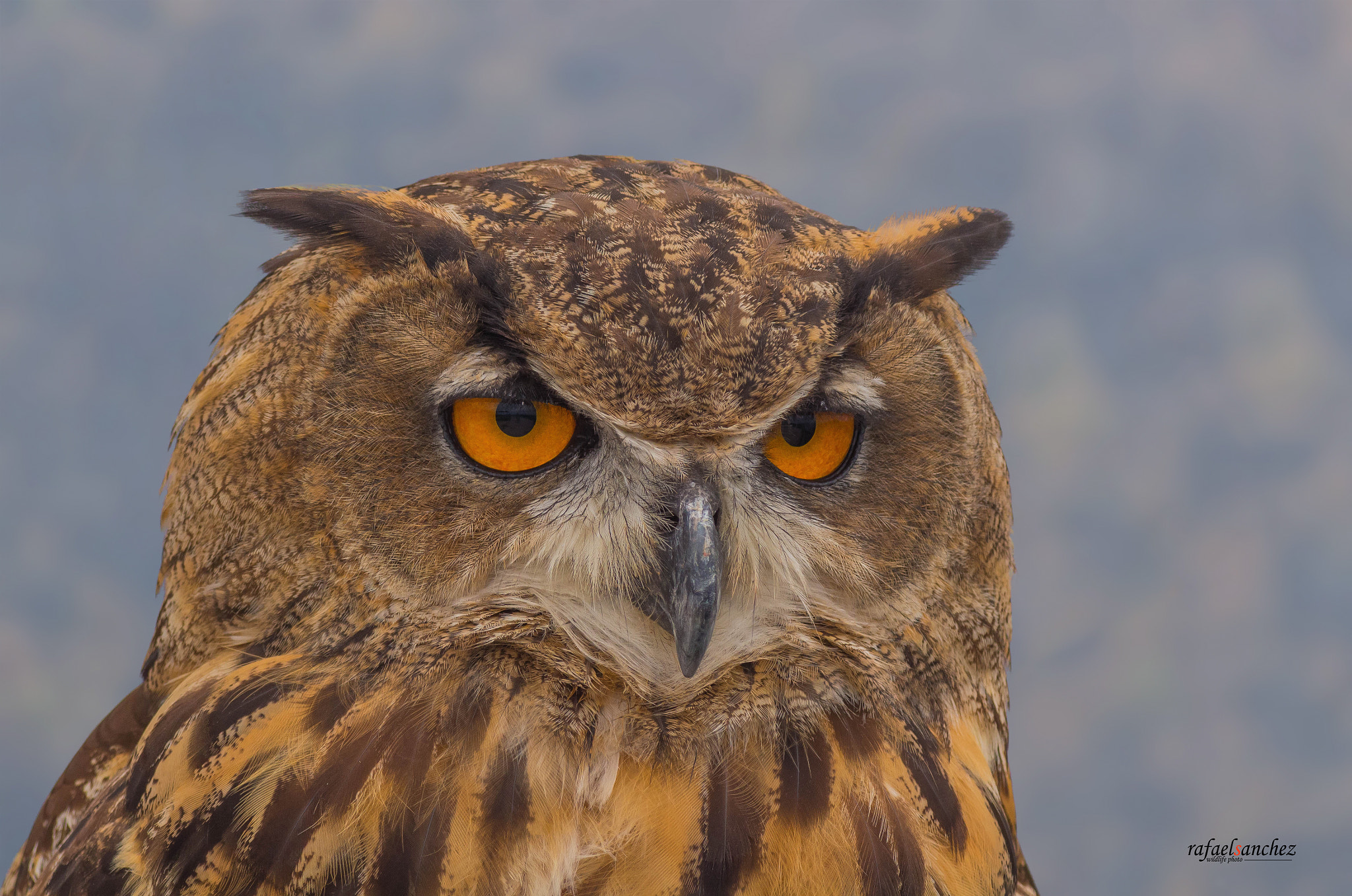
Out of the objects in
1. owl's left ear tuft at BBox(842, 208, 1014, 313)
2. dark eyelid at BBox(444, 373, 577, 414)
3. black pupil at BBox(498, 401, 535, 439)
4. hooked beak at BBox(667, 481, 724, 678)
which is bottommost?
hooked beak at BBox(667, 481, 724, 678)

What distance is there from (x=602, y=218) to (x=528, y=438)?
0.23m

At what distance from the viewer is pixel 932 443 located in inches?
47.2

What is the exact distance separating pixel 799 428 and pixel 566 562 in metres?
0.27

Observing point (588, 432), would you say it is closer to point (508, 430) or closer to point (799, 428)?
point (508, 430)

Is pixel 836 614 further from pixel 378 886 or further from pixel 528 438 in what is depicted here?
pixel 378 886

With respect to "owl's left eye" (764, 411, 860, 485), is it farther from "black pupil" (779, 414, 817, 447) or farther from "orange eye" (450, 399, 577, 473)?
"orange eye" (450, 399, 577, 473)

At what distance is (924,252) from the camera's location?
47.4 inches

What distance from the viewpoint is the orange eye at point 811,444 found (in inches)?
43.4

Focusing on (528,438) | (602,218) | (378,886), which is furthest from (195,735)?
(602,218)

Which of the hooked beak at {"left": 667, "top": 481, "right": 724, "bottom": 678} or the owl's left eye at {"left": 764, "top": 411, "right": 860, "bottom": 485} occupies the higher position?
the owl's left eye at {"left": 764, "top": 411, "right": 860, "bottom": 485}

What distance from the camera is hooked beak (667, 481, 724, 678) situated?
1012 millimetres

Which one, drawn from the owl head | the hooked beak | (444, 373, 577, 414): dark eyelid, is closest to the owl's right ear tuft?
the owl head

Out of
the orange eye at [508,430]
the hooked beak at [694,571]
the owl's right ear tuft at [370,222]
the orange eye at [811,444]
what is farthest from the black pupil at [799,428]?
the owl's right ear tuft at [370,222]

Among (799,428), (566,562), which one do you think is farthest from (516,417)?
(799,428)
